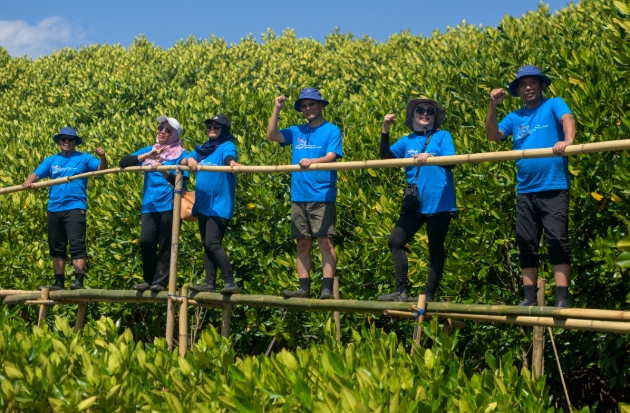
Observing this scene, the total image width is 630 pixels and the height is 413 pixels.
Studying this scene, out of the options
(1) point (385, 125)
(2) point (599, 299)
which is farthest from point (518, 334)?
(1) point (385, 125)

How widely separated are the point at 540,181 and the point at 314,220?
6.90 ft

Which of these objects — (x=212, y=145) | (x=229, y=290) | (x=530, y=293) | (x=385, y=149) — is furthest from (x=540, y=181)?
(x=212, y=145)

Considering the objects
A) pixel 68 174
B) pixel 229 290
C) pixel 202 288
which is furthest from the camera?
pixel 68 174

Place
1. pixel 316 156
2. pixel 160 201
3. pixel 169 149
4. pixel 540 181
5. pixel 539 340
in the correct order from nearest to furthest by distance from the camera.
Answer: pixel 540 181
pixel 539 340
pixel 316 156
pixel 160 201
pixel 169 149

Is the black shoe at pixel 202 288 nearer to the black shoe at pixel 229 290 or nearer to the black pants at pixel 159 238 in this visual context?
the black shoe at pixel 229 290

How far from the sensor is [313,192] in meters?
7.49

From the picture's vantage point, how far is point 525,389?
15.8ft

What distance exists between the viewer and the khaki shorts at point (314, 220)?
7465 millimetres

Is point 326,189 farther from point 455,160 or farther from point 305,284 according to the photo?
point 455,160

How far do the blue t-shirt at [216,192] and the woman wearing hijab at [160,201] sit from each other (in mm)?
475

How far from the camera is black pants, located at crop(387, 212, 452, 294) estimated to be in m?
6.98

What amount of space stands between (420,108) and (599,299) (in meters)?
2.85

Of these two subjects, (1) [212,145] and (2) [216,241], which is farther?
(1) [212,145]

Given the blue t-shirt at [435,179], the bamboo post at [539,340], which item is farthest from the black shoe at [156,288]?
the bamboo post at [539,340]
